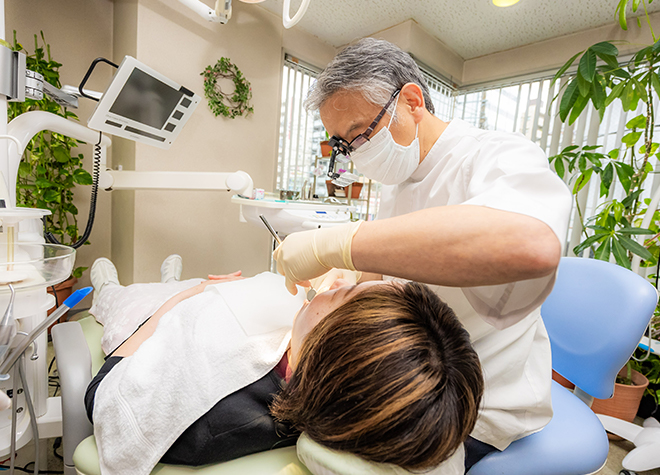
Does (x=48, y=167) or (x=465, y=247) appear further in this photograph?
(x=48, y=167)

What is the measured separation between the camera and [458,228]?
569mm

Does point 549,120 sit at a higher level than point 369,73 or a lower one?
higher

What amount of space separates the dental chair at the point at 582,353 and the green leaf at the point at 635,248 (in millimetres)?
930

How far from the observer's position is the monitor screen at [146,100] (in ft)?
5.00

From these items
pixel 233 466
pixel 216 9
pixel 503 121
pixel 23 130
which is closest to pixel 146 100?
pixel 216 9

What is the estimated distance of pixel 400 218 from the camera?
2.10 feet

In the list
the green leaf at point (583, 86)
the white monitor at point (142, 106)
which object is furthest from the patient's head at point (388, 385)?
the green leaf at point (583, 86)

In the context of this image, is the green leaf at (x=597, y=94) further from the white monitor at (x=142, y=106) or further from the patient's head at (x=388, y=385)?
the white monitor at (x=142, y=106)

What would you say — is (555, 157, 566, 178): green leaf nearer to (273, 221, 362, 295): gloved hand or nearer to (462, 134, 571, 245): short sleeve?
(462, 134, 571, 245): short sleeve

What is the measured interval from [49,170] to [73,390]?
6.95 ft

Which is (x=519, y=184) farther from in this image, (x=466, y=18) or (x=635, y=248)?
(x=466, y=18)

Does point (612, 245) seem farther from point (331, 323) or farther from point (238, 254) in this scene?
point (238, 254)

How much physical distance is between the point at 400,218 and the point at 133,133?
1565mm

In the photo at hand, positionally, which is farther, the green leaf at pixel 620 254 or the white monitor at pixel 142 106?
the green leaf at pixel 620 254
